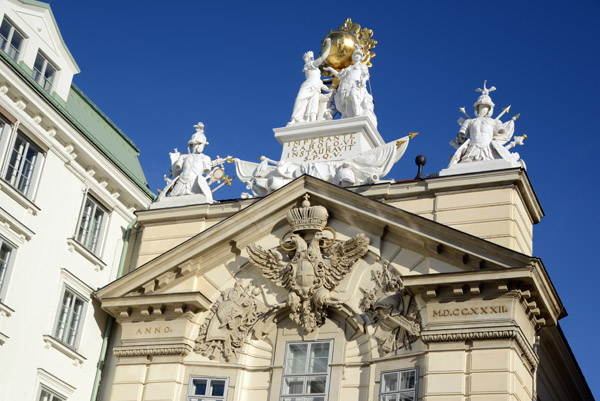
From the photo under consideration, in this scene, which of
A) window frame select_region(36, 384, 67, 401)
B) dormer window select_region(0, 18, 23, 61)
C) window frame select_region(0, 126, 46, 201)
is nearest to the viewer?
window frame select_region(0, 126, 46, 201)

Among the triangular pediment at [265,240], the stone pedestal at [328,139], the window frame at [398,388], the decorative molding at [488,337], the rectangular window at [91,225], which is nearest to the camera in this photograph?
the decorative molding at [488,337]

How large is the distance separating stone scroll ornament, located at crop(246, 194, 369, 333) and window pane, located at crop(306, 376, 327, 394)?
1.13m

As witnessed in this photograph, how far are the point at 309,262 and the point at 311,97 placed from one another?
5.85 meters

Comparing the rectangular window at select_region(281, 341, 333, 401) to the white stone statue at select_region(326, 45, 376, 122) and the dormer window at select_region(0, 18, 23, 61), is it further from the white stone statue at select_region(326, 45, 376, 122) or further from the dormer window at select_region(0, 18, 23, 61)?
the dormer window at select_region(0, 18, 23, 61)

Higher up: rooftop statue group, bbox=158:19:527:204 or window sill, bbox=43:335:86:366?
rooftop statue group, bbox=158:19:527:204

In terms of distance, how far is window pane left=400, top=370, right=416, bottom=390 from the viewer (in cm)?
2234

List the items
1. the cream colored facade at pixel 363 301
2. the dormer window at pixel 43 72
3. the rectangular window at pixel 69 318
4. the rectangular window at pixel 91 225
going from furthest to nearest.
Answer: the rectangular window at pixel 91 225 → the dormer window at pixel 43 72 → the rectangular window at pixel 69 318 → the cream colored facade at pixel 363 301

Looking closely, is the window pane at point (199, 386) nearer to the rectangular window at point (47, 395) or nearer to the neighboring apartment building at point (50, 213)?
the neighboring apartment building at point (50, 213)

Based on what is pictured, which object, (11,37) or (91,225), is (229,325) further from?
(11,37)

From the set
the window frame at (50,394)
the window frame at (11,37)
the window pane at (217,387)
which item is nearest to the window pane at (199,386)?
the window pane at (217,387)

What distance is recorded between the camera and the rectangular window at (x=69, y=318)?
24.2 metres

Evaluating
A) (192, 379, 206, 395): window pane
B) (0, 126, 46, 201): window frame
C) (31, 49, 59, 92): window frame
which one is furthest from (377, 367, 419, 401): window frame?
(31, 49, 59, 92): window frame

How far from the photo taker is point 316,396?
23.2 m

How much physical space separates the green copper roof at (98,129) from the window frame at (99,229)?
42.1 inches
